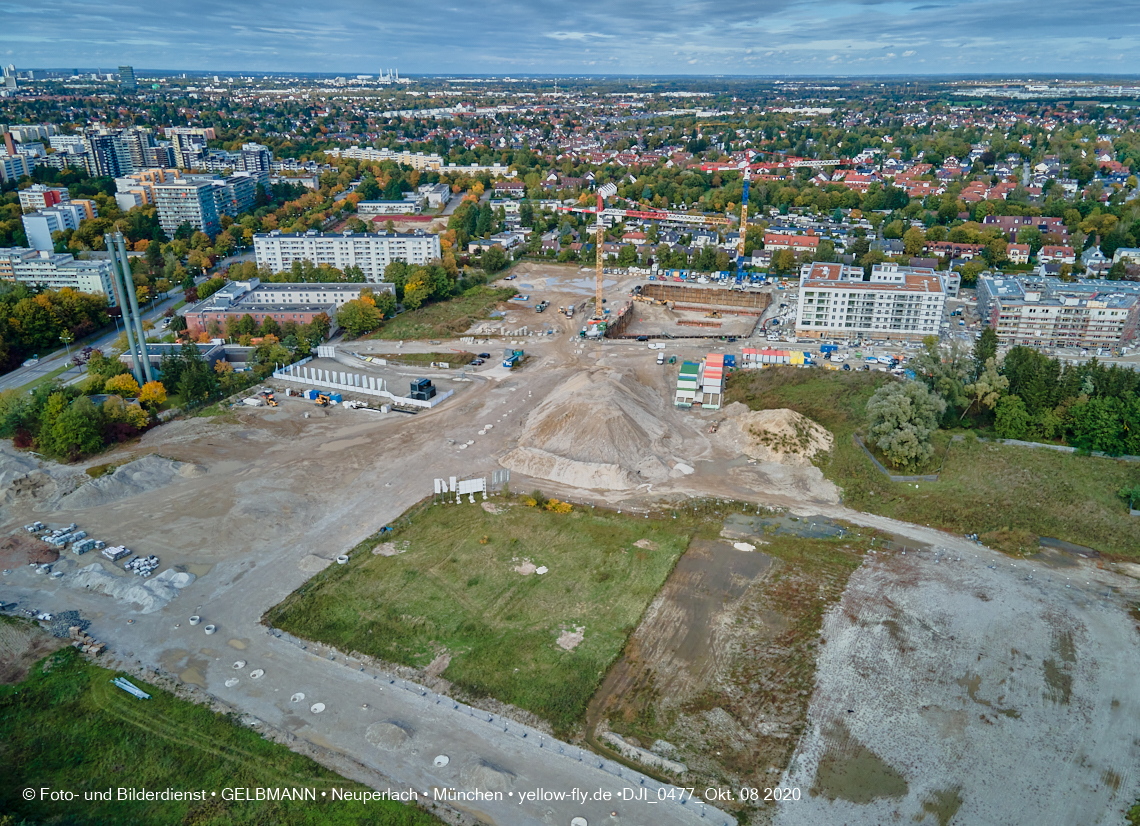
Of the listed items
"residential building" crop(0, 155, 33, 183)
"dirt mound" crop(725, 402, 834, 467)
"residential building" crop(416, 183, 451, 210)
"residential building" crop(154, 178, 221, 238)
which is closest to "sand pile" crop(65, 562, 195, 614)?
"dirt mound" crop(725, 402, 834, 467)

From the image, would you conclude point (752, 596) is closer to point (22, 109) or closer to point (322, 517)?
point (322, 517)

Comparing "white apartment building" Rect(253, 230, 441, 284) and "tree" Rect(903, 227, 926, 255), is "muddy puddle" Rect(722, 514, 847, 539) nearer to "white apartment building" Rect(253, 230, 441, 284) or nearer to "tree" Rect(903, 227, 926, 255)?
"white apartment building" Rect(253, 230, 441, 284)

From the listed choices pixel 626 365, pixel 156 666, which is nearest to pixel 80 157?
pixel 626 365

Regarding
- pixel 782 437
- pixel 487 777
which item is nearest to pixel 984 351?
pixel 782 437

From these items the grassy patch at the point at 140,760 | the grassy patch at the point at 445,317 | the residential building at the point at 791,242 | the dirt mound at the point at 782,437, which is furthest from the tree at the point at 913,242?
the grassy patch at the point at 140,760

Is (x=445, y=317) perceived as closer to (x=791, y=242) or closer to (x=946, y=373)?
(x=946, y=373)

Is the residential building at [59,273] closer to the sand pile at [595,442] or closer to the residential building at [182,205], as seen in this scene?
the residential building at [182,205]
